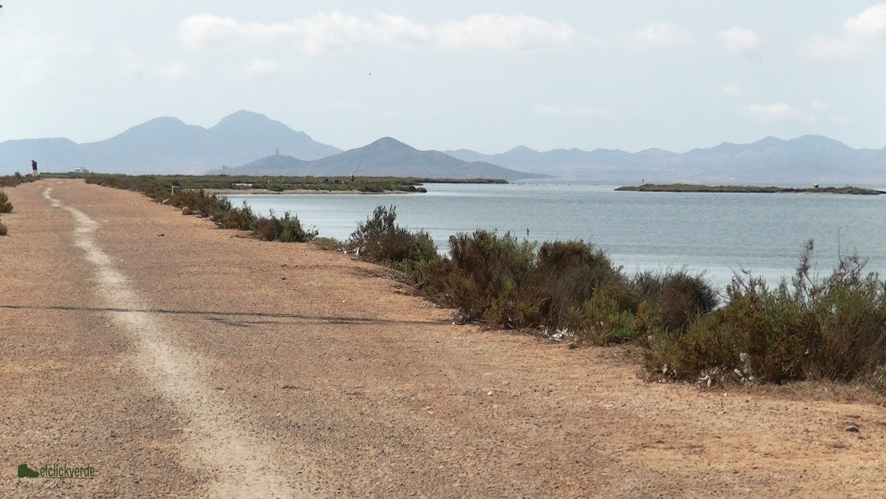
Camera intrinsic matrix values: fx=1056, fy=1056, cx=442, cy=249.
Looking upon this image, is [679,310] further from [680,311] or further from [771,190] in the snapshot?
[771,190]

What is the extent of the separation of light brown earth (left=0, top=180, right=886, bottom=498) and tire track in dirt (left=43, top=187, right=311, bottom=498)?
0.02 metres

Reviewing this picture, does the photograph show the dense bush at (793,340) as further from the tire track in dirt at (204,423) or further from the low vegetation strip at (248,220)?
the low vegetation strip at (248,220)

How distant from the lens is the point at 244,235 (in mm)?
28797

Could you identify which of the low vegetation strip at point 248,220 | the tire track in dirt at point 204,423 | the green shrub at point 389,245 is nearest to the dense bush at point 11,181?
the low vegetation strip at point 248,220

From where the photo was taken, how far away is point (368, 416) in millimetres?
7871

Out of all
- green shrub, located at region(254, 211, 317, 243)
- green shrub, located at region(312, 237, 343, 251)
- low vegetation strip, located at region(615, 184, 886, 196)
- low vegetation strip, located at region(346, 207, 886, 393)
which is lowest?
low vegetation strip, located at region(615, 184, 886, 196)

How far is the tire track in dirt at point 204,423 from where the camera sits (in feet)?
20.1

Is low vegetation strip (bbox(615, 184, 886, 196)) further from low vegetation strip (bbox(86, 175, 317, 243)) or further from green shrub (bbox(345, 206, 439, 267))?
green shrub (bbox(345, 206, 439, 267))

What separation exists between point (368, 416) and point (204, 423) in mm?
1196

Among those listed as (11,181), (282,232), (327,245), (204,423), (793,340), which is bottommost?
(11,181)

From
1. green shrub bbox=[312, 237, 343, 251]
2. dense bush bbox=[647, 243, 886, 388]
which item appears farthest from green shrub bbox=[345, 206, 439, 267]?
dense bush bbox=[647, 243, 886, 388]

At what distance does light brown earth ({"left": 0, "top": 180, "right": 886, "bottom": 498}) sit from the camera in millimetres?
6262

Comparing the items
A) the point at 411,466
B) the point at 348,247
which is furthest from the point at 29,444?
the point at 348,247

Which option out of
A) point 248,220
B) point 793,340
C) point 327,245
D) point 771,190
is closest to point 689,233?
point 248,220
